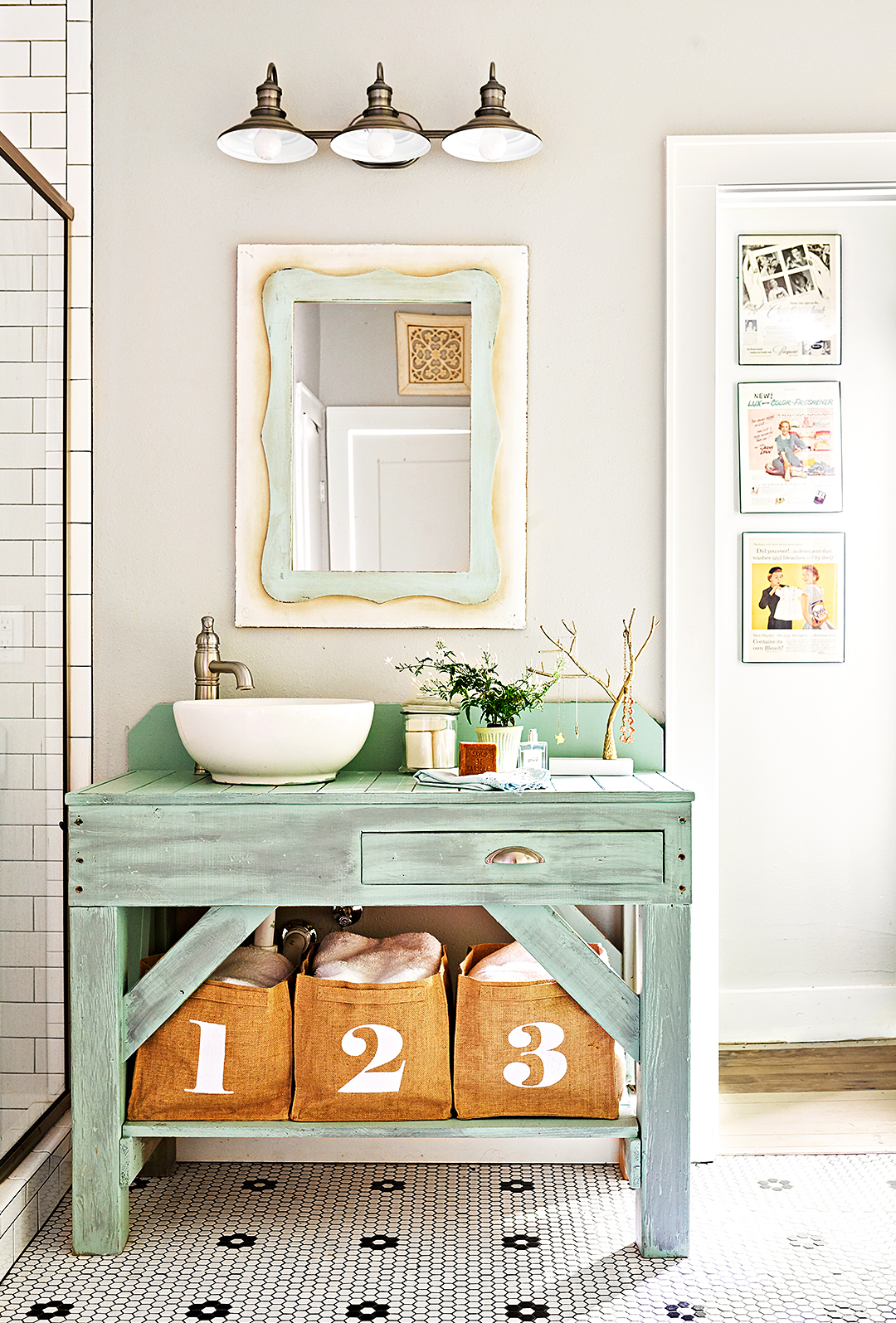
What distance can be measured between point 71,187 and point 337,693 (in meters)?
1.27

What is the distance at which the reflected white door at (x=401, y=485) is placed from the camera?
236 centimetres

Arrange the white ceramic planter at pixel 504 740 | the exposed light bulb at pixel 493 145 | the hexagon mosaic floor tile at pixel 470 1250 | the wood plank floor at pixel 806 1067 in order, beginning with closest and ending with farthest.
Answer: the hexagon mosaic floor tile at pixel 470 1250 → the white ceramic planter at pixel 504 740 → the exposed light bulb at pixel 493 145 → the wood plank floor at pixel 806 1067

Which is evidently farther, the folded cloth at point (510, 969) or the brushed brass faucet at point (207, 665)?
the brushed brass faucet at point (207, 665)

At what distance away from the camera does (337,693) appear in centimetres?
240

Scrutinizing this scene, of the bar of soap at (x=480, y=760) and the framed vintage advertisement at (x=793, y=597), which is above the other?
the framed vintage advertisement at (x=793, y=597)

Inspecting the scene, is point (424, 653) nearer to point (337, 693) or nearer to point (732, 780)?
point (337, 693)

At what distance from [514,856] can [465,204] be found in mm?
1445

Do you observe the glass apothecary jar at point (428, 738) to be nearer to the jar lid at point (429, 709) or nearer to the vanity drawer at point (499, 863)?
the jar lid at point (429, 709)

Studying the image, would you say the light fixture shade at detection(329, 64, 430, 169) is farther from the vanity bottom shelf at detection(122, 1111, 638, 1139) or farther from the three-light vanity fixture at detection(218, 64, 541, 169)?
the vanity bottom shelf at detection(122, 1111, 638, 1139)

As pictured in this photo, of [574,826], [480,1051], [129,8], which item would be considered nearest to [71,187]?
[129,8]

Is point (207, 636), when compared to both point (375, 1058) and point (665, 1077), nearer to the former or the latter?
point (375, 1058)

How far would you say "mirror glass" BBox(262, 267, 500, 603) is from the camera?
236cm

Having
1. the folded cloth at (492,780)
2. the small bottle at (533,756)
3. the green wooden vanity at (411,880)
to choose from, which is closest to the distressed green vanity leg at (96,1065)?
the green wooden vanity at (411,880)

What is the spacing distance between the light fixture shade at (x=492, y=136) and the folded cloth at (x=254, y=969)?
5.69 ft
